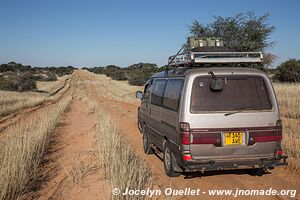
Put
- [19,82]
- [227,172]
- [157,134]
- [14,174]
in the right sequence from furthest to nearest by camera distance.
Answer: [19,82], [157,134], [227,172], [14,174]

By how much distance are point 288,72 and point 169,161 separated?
3710cm

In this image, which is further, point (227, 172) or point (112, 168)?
point (227, 172)

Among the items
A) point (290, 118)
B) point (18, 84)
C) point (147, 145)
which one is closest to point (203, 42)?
point (290, 118)

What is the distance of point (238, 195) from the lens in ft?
19.1

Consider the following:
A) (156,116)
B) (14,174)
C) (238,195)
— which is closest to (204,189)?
(238,195)

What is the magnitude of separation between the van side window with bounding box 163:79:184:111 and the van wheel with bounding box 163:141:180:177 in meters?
0.78

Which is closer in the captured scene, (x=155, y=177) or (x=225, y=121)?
(x=225, y=121)

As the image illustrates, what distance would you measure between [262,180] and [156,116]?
8.22ft

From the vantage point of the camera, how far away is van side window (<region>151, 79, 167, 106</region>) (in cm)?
757

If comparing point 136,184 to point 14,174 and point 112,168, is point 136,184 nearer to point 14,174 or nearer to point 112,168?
point 112,168

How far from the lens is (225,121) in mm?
5809

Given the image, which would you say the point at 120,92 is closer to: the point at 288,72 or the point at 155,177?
the point at 288,72

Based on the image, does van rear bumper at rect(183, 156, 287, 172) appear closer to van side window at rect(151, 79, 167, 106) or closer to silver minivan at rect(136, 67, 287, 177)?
silver minivan at rect(136, 67, 287, 177)

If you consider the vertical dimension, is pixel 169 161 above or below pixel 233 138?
below
